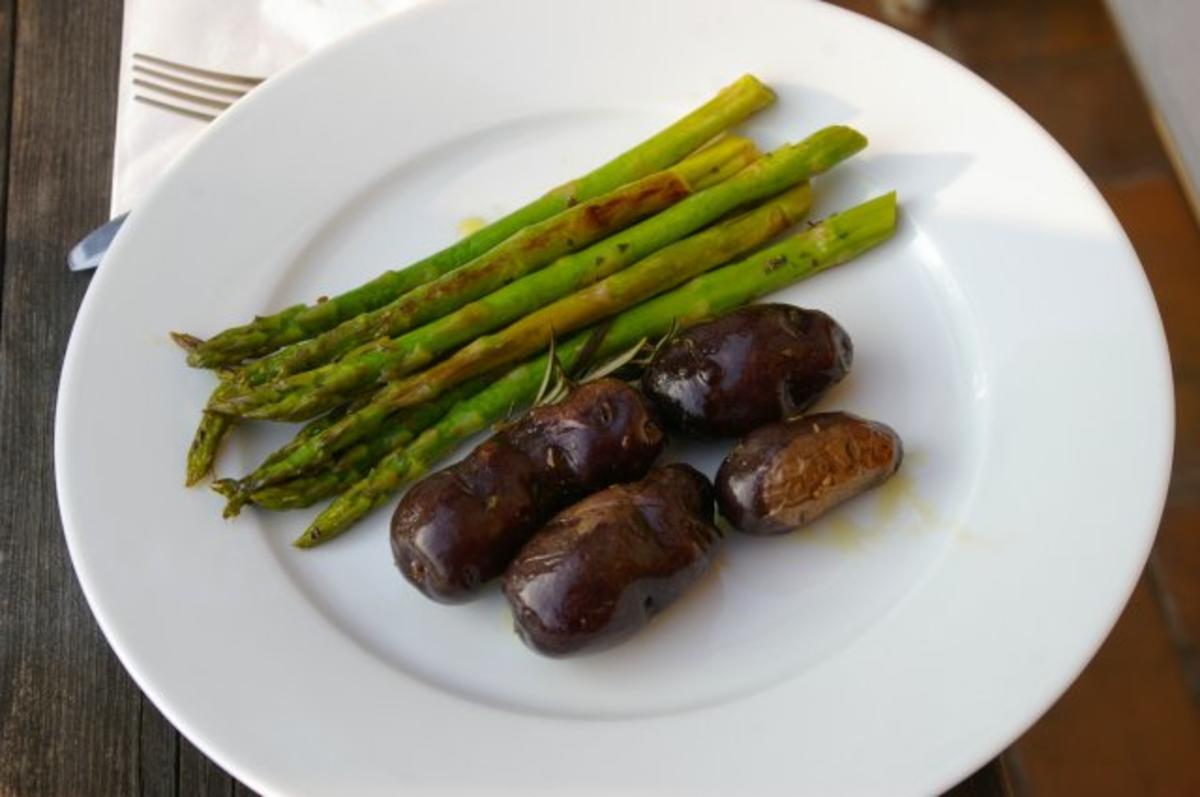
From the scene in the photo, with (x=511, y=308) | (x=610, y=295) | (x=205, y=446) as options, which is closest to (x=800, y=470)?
(x=610, y=295)

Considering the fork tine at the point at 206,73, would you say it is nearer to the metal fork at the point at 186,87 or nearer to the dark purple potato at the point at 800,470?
the metal fork at the point at 186,87

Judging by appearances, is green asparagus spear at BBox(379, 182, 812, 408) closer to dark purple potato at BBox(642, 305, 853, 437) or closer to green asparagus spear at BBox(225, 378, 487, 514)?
green asparagus spear at BBox(225, 378, 487, 514)

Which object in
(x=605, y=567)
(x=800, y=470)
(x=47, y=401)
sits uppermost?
(x=800, y=470)

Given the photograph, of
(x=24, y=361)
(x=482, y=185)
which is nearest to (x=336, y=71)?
(x=482, y=185)

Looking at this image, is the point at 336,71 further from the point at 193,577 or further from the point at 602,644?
the point at 602,644

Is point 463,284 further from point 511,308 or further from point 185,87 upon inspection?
point 185,87
